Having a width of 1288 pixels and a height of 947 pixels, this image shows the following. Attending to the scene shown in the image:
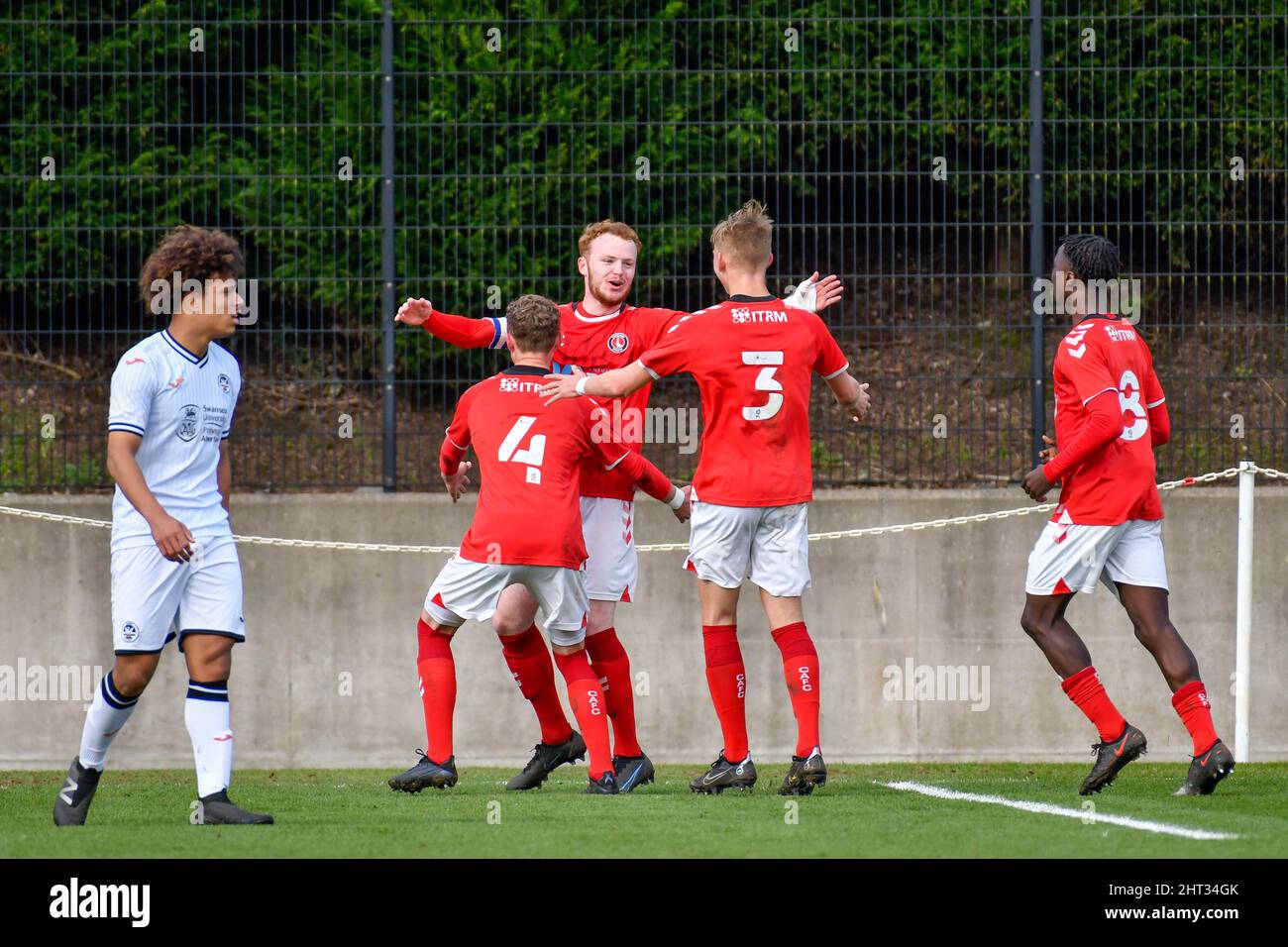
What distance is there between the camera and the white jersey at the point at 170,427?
5938 mm

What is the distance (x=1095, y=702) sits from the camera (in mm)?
6781

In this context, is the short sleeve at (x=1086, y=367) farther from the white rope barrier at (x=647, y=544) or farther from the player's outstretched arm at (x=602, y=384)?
the white rope barrier at (x=647, y=544)

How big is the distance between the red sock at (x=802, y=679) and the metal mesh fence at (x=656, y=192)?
3.58 m

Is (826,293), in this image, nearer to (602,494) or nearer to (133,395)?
(602,494)

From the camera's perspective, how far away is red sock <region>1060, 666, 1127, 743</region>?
264 inches

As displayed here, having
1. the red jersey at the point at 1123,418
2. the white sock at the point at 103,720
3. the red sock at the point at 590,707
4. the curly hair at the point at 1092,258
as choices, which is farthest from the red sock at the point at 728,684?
the white sock at the point at 103,720

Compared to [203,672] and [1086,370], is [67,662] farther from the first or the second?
[1086,370]

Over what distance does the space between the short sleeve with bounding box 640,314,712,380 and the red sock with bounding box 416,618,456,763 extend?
4.56ft

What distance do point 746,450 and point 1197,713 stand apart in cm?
200

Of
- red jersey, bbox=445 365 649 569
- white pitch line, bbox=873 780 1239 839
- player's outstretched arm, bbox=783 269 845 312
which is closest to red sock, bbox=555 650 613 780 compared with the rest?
red jersey, bbox=445 365 649 569

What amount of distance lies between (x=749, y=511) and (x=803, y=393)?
1.67ft

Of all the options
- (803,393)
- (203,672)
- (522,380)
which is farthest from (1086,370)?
(203,672)
